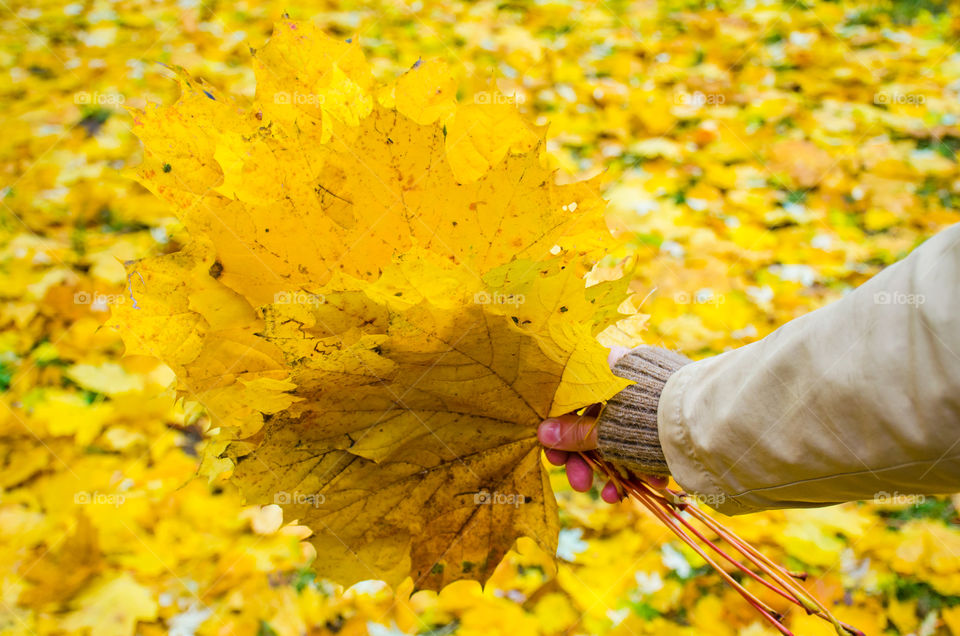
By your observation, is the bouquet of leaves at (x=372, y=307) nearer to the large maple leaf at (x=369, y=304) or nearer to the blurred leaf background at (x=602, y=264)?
the large maple leaf at (x=369, y=304)

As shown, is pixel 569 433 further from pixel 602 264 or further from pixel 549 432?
pixel 602 264

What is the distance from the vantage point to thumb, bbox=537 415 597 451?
30.3 inches

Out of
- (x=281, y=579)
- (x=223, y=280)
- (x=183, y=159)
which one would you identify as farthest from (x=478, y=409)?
(x=281, y=579)

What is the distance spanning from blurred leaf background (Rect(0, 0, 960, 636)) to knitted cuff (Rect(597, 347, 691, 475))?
0.42 m

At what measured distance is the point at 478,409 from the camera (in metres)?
0.71

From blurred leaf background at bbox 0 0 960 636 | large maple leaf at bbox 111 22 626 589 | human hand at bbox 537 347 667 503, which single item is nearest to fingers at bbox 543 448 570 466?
human hand at bbox 537 347 667 503

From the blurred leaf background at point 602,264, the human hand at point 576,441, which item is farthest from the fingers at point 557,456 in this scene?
the blurred leaf background at point 602,264

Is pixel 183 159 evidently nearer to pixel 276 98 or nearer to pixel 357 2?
pixel 276 98

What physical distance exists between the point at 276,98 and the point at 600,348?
0.43m

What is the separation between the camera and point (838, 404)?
651 millimetres

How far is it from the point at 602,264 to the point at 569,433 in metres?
1.28

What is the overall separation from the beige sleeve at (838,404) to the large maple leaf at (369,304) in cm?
19

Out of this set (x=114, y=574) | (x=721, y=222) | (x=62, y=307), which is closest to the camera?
(x=114, y=574)

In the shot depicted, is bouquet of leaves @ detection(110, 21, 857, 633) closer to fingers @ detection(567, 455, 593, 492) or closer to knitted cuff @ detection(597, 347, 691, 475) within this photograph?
knitted cuff @ detection(597, 347, 691, 475)
